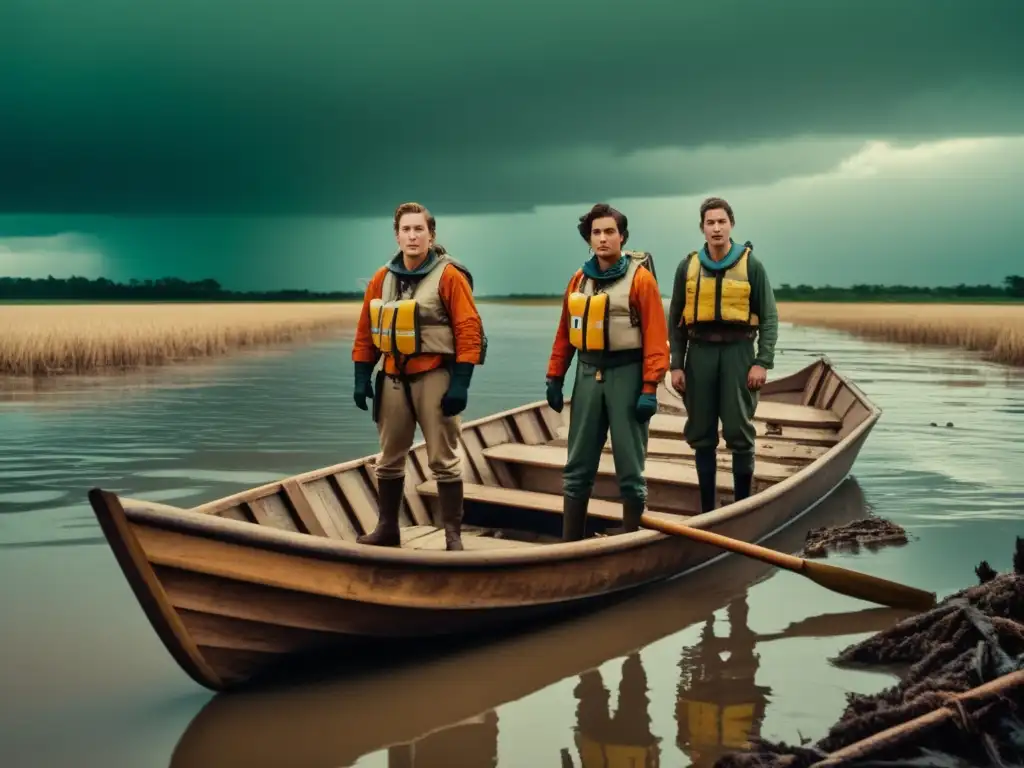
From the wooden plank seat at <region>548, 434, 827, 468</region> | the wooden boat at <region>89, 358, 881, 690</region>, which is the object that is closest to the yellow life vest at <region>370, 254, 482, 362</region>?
the wooden boat at <region>89, 358, 881, 690</region>

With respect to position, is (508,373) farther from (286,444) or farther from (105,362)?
(286,444)

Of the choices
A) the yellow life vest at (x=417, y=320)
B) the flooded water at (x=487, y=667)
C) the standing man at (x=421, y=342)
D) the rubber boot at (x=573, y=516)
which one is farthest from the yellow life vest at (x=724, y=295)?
the yellow life vest at (x=417, y=320)

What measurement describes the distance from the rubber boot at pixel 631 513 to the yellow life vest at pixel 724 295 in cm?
143

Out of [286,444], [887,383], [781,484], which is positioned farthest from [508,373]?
[781,484]

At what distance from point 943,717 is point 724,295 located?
3.31 metres

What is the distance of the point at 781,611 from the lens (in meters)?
5.83

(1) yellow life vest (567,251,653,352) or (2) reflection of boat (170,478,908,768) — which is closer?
(2) reflection of boat (170,478,908,768)

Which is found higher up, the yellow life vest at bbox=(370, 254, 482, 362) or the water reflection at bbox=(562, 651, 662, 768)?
the yellow life vest at bbox=(370, 254, 482, 362)

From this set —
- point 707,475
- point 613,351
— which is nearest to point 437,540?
point 613,351

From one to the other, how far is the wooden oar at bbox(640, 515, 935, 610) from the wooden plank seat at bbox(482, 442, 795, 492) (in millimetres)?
1582

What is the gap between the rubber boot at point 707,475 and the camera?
6.73 meters

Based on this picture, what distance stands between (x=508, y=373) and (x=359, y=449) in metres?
12.8

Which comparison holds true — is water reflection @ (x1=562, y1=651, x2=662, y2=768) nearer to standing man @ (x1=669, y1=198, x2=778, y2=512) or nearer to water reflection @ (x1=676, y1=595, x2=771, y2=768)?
water reflection @ (x1=676, y1=595, x2=771, y2=768)

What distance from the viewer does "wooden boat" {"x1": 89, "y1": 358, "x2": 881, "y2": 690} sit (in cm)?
391
